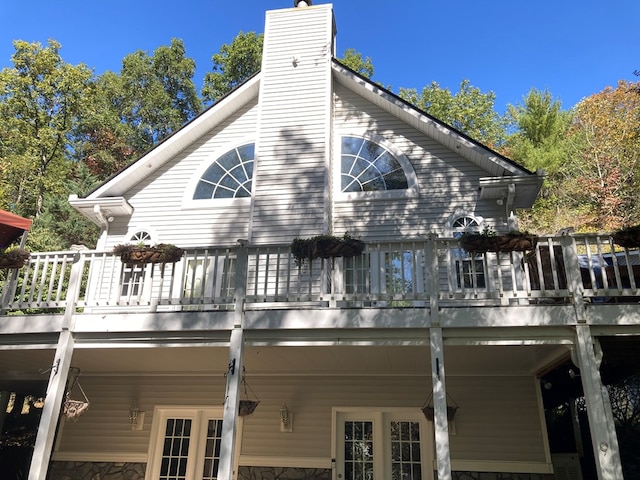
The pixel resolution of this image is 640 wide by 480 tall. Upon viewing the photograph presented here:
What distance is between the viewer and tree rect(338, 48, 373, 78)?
26.8m

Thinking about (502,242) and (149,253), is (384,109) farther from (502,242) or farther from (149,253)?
(149,253)

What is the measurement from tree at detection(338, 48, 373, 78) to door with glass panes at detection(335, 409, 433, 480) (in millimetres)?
22107

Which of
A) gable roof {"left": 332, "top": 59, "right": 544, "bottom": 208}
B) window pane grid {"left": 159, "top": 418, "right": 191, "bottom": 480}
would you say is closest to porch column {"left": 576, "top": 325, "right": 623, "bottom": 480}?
gable roof {"left": 332, "top": 59, "right": 544, "bottom": 208}

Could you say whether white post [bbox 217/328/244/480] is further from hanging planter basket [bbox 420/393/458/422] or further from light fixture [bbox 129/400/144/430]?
light fixture [bbox 129/400/144/430]

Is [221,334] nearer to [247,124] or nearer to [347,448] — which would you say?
[347,448]

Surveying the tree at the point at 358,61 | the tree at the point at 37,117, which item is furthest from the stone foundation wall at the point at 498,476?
the tree at the point at 358,61

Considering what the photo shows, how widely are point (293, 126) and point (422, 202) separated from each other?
3.15 m

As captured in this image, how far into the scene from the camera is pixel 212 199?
34.1 ft

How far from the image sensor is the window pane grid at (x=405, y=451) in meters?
8.23

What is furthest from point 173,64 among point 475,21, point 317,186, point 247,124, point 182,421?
point 182,421

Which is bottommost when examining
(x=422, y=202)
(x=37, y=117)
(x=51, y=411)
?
(x=51, y=411)

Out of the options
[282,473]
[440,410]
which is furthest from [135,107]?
[440,410]

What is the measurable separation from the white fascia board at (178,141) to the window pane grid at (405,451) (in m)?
7.21

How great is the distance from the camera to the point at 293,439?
855 cm
